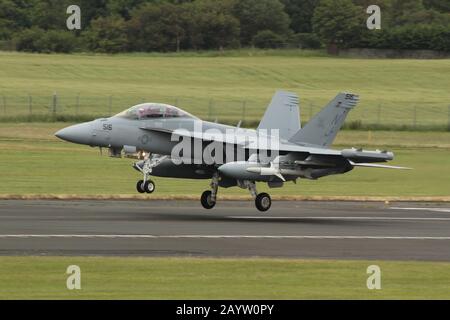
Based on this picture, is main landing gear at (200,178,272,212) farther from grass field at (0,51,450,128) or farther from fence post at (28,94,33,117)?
fence post at (28,94,33,117)

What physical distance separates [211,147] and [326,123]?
11.2 ft

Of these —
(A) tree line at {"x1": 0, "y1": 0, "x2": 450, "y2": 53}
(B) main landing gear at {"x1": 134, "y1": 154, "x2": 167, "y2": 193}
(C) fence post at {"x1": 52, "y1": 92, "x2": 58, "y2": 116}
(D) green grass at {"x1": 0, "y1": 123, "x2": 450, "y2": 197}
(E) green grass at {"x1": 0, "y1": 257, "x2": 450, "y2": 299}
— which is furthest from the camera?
(A) tree line at {"x1": 0, "y1": 0, "x2": 450, "y2": 53}

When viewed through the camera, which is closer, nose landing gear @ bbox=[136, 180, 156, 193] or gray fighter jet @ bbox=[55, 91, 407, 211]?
gray fighter jet @ bbox=[55, 91, 407, 211]

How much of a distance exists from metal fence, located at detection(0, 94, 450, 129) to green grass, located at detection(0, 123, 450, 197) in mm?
14777

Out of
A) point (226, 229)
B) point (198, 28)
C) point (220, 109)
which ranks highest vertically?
point (198, 28)

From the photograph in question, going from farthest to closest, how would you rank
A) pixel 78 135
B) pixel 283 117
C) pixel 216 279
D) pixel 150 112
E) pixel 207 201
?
pixel 283 117 < pixel 207 201 < pixel 150 112 < pixel 78 135 < pixel 216 279

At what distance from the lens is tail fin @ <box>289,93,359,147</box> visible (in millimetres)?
31219

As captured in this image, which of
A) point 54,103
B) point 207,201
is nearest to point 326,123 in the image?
point 207,201

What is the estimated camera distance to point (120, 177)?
137ft

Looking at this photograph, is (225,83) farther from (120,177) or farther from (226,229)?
(226,229)

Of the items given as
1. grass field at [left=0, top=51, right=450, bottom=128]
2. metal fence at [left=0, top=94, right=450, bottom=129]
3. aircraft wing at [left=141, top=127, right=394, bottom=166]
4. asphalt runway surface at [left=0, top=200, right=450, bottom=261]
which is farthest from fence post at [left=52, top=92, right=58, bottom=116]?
aircraft wing at [left=141, top=127, right=394, bottom=166]

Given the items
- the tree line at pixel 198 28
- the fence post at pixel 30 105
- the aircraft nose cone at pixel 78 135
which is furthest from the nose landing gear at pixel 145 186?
the tree line at pixel 198 28

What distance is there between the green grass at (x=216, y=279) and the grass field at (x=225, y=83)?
52418 millimetres
